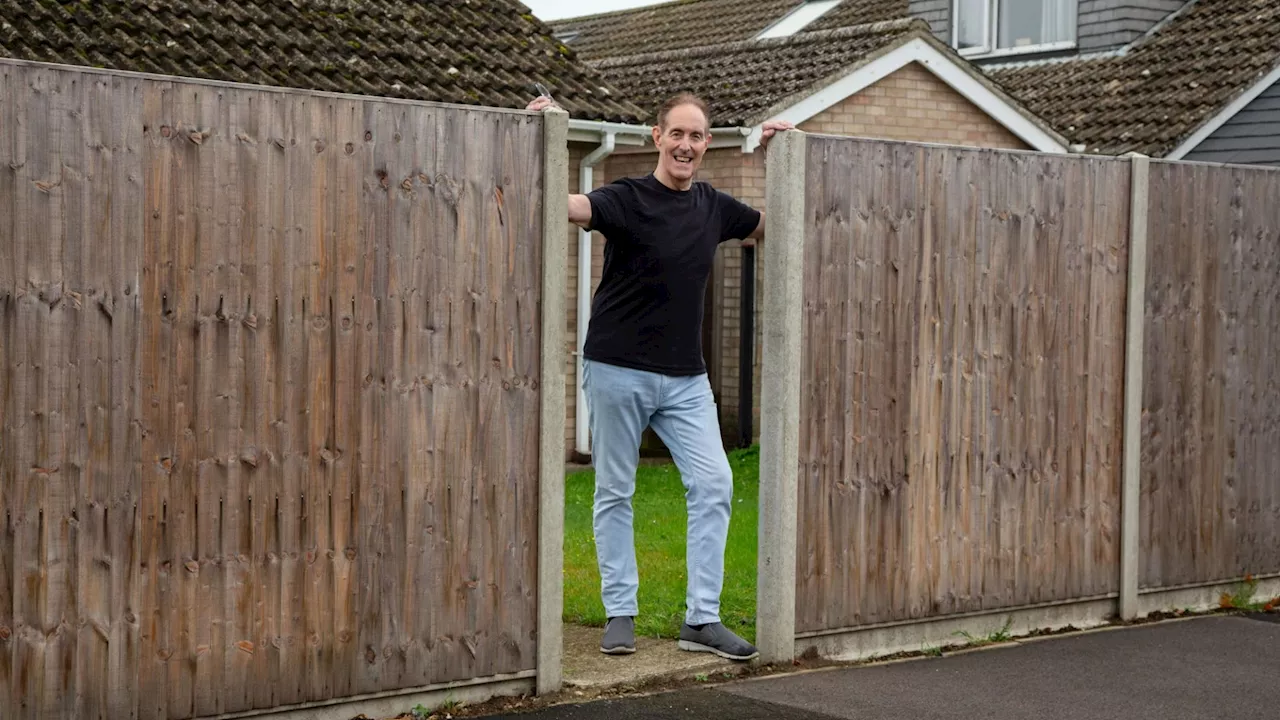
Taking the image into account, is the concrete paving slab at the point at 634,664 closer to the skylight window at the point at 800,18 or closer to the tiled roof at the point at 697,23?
the tiled roof at the point at 697,23

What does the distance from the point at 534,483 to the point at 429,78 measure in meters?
8.15

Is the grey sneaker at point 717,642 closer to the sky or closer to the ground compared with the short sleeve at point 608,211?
closer to the ground

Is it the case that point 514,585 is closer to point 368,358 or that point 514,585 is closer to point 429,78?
point 368,358

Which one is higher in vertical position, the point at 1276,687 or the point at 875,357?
the point at 875,357

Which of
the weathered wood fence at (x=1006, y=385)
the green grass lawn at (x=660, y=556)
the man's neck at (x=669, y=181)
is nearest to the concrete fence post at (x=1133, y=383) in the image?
the weathered wood fence at (x=1006, y=385)

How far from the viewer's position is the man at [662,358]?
6527 mm

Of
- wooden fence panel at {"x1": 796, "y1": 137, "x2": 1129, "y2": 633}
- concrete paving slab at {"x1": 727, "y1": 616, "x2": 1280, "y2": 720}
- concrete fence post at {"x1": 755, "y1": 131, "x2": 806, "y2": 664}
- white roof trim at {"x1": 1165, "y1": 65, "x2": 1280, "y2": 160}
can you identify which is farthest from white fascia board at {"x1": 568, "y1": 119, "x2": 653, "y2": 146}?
concrete paving slab at {"x1": 727, "y1": 616, "x2": 1280, "y2": 720}

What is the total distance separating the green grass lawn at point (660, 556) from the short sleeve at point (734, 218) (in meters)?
1.63

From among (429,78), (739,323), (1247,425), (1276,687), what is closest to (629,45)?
(739,323)

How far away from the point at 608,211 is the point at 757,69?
1062cm

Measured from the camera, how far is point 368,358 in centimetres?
578

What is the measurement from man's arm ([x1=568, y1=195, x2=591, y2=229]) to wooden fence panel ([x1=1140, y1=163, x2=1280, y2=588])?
2.98m

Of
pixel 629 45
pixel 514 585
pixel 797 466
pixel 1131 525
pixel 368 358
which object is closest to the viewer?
pixel 368 358

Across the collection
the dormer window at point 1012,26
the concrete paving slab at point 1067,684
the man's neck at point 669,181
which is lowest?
the concrete paving slab at point 1067,684
